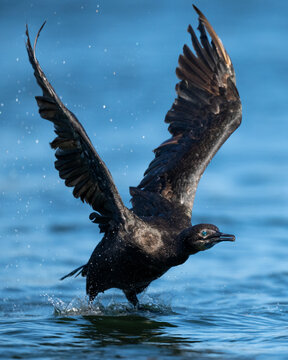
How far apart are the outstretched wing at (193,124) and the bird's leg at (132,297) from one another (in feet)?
2.46

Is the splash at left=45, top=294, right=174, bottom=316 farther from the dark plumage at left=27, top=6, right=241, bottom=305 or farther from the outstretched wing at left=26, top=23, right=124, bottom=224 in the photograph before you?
the outstretched wing at left=26, top=23, right=124, bottom=224

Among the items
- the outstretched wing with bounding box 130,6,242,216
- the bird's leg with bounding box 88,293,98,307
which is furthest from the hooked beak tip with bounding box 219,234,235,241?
the bird's leg with bounding box 88,293,98,307

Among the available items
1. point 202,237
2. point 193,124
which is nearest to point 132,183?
point 193,124

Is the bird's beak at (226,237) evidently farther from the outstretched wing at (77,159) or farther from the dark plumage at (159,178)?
the outstretched wing at (77,159)

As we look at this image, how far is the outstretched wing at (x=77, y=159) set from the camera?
628cm

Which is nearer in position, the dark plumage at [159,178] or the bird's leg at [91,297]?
the dark plumage at [159,178]

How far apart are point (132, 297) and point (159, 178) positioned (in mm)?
1189

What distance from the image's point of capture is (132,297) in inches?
306

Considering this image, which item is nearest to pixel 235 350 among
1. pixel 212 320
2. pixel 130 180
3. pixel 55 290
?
pixel 212 320

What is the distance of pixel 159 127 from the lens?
46.5ft

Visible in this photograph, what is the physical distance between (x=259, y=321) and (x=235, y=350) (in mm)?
1177

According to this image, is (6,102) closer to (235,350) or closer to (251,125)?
(251,125)

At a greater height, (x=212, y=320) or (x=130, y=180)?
(x=130, y=180)

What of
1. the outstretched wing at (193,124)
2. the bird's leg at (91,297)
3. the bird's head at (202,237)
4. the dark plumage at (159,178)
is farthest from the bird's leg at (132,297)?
the bird's head at (202,237)
